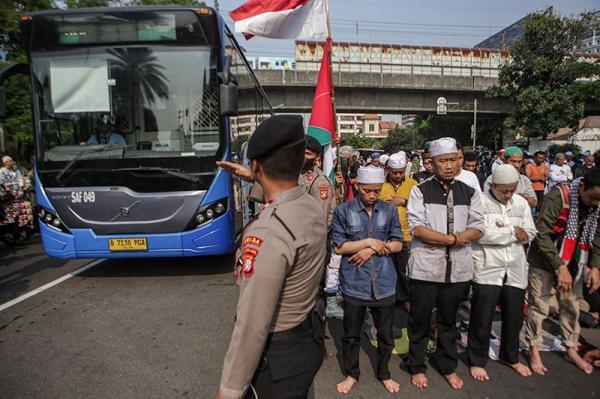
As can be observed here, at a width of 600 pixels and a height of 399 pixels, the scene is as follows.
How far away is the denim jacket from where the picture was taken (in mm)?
2969

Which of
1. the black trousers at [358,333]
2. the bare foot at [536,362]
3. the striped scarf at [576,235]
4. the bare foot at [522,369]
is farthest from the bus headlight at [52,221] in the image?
the striped scarf at [576,235]

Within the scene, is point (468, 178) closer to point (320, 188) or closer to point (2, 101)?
point (320, 188)

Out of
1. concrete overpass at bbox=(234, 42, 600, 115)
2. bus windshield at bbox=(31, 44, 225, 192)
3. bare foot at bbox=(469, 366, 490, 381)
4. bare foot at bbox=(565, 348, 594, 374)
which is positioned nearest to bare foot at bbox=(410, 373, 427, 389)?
bare foot at bbox=(469, 366, 490, 381)

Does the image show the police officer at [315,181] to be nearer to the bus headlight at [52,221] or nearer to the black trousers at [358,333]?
the black trousers at [358,333]

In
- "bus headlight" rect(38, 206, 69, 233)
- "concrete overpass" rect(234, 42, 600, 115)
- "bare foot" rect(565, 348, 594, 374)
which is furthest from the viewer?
"concrete overpass" rect(234, 42, 600, 115)

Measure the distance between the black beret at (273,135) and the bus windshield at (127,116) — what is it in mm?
3654

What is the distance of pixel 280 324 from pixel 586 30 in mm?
26972

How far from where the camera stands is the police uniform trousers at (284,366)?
148cm

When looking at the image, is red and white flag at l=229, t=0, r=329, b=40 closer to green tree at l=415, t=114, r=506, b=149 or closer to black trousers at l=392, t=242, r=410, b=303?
black trousers at l=392, t=242, r=410, b=303

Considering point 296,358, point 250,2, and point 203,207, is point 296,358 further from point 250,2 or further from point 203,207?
point 250,2

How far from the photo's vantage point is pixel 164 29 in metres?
4.92

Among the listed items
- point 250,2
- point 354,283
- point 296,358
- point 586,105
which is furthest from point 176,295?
point 586,105

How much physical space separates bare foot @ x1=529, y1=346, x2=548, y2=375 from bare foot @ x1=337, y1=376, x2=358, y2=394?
1.55 meters

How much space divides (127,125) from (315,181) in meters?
2.77
